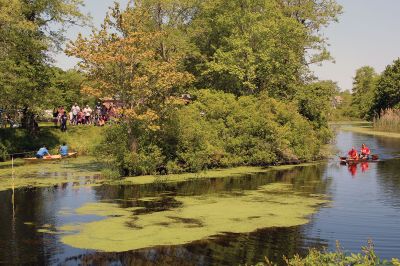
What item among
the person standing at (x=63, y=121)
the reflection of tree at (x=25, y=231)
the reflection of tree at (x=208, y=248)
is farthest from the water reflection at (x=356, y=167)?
the person standing at (x=63, y=121)

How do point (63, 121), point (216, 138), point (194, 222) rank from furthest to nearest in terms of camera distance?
point (63, 121) < point (216, 138) < point (194, 222)

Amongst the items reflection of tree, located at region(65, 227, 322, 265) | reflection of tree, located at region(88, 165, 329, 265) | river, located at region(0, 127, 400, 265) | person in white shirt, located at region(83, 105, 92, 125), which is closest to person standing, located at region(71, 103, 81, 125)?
person in white shirt, located at region(83, 105, 92, 125)

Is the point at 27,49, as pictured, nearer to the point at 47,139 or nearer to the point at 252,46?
Answer: the point at 47,139

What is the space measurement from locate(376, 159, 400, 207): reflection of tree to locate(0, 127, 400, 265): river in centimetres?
7

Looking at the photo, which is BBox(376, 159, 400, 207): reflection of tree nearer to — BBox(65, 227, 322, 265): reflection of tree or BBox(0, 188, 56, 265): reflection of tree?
BBox(65, 227, 322, 265): reflection of tree

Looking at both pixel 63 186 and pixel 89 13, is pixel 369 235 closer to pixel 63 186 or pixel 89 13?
pixel 63 186

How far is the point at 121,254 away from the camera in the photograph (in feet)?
57.0

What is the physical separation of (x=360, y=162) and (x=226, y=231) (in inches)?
1074

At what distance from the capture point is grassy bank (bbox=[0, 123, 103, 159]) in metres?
45.1

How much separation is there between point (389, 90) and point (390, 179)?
75.1 m

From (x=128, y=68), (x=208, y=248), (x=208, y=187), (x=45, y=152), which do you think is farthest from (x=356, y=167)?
(x=208, y=248)

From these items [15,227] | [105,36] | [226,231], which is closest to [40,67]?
[105,36]

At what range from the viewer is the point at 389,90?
104 metres

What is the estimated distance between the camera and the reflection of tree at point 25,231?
17.2 metres
